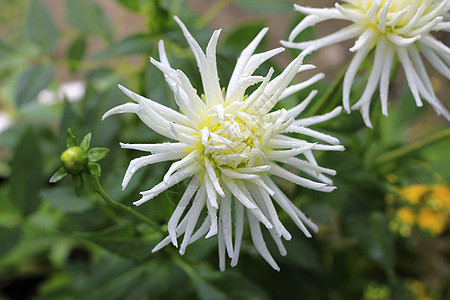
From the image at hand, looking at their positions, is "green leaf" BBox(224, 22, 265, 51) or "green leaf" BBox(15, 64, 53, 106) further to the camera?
"green leaf" BBox(224, 22, 265, 51)

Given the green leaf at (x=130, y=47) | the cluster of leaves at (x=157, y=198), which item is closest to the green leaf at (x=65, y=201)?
the cluster of leaves at (x=157, y=198)

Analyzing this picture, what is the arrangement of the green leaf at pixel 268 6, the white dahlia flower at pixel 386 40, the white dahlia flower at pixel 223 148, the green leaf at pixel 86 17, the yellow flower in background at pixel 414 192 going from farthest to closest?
the yellow flower in background at pixel 414 192
the green leaf at pixel 86 17
the green leaf at pixel 268 6
the white dahlia flower at pixel 386 40
the white dahlia flower at pixel 223 148

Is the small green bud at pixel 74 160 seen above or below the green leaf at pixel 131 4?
below

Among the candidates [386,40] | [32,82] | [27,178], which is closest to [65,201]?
[27,178]

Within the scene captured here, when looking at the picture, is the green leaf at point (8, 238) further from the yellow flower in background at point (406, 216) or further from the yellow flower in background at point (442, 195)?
the yellow flower in background at point (442, 195)

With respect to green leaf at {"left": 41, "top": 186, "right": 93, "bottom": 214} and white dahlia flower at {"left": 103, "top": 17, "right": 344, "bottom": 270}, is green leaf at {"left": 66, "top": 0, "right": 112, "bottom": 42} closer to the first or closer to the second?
green leaf at {"left": 41, "top": 186, "right": 93, "bottom": 214}

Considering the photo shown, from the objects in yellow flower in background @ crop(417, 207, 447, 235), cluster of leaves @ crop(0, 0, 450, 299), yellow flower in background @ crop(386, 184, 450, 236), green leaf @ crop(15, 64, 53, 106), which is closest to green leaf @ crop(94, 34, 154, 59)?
cluster of leaves @ crop(0, 0, 450, 299)
